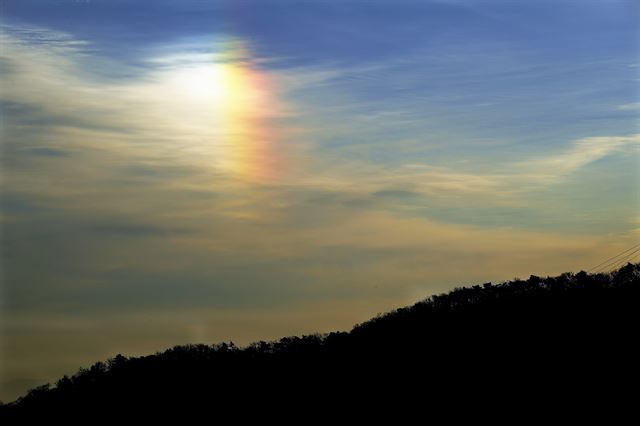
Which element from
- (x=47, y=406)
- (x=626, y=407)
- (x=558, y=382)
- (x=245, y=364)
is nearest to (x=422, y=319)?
(x=245, y=364)

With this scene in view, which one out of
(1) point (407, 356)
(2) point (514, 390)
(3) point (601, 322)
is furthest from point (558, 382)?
(1) point (407, 356)

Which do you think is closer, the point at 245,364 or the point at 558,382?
the point at 558,382

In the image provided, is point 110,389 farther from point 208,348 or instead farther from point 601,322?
point 601,322

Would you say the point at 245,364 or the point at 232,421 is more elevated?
the point at 245,364

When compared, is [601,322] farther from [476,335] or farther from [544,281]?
[544,281]

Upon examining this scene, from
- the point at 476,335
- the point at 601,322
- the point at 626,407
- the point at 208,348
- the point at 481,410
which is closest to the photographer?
the point at 626,407

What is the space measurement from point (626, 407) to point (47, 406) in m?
26.6

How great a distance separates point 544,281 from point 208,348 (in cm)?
1669

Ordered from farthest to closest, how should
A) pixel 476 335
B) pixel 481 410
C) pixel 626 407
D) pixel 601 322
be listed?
pixel 476 335 < pixel 601 322 < pixel 481 410 < pixel 626 407

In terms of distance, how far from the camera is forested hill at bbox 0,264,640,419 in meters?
32.5

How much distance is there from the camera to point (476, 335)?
3694cm

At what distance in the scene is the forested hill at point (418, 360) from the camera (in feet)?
107

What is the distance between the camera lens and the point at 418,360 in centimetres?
3616

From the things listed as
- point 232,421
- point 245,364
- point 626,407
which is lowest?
point 626,407
